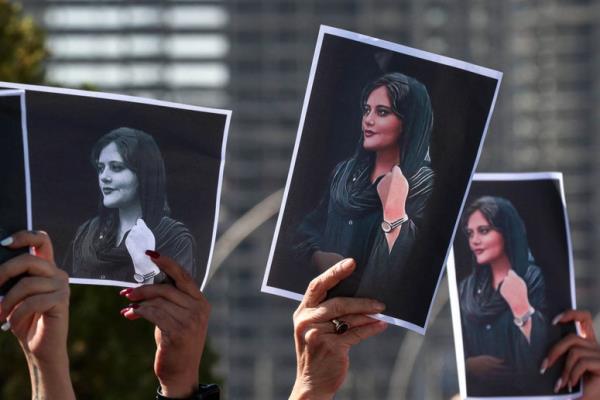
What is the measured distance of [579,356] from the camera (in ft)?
13.8

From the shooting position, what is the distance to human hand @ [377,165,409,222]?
361cm

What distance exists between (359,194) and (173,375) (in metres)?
0.60

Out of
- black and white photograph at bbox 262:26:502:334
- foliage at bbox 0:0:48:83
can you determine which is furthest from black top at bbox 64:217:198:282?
foliage at bbox 0:0:48:83

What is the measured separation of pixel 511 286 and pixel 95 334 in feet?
34.3

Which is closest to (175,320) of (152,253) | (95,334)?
(152,253)

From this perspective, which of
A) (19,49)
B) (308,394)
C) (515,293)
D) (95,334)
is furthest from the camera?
(95,334)

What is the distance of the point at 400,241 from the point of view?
142 inches

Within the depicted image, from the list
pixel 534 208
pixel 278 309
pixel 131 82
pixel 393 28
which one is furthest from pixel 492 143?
pixel 534 208

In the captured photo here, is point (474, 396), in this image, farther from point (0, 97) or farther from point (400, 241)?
point (0, 97)

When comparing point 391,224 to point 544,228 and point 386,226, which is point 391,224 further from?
point 544,228

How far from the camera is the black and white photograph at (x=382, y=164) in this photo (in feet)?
11.8

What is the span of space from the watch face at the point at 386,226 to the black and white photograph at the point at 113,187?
44 cm

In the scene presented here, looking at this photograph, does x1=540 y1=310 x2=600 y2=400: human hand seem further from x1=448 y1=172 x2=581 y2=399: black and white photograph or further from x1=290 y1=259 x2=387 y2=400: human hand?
x1=290 y1=259 x2=387 y2=400: human hand

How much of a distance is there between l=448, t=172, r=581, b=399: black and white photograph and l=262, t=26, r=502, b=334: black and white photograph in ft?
2.02
